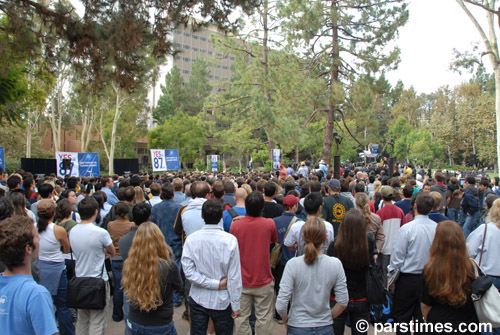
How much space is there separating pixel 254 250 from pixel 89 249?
1753mm

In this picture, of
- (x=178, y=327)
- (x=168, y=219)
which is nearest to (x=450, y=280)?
(x=178, y=327)

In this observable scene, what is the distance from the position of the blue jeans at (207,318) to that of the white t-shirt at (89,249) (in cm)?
129

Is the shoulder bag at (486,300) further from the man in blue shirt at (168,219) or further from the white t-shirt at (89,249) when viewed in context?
the man in blue shirt at (168,219)

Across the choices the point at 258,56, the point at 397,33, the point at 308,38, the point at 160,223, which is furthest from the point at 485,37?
the point at 160,223

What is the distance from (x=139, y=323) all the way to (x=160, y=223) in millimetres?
2561

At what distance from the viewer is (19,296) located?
2043 millimetres

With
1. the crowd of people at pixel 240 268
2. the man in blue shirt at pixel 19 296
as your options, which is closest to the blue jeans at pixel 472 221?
the crowd of people at pixel 240 268

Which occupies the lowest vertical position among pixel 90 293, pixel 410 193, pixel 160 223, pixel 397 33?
pixel 90 293

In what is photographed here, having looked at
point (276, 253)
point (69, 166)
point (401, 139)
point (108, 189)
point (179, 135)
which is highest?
point (401, 139)

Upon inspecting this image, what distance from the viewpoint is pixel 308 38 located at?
18547mm

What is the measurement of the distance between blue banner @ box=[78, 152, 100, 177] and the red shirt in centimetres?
1095

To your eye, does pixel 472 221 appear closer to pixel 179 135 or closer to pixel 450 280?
pixel 450 280

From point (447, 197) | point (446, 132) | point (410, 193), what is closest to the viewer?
point (410, 193)

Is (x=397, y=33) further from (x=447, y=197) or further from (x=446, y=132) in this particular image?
(x=446, y=132)
